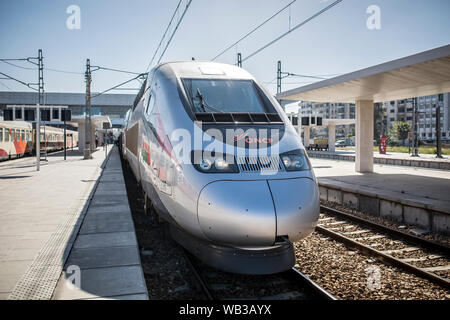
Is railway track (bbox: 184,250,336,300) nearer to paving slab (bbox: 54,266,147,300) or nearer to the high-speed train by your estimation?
the high-speed train

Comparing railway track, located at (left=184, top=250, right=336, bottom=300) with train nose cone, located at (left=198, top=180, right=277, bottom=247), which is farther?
railway track, located at (left=184, top=250, right=336, bottom=300)

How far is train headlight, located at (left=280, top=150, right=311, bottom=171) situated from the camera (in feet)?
14.2

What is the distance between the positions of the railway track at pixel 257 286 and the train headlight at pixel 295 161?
1.35 meters

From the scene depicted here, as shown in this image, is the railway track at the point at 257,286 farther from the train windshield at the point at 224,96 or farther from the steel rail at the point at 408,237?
the steel rail at the point at 408,237

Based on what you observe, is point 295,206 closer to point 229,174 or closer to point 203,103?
point 229,174

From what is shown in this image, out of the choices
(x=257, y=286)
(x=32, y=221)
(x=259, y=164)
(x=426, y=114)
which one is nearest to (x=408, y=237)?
(x=257, y=286)

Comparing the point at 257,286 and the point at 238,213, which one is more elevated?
the point at 238,213

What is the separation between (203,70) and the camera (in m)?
5.76

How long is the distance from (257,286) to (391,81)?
1033cm

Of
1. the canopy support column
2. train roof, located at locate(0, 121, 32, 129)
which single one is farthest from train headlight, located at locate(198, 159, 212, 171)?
train roof, located at locate(0, 121, 32, 129)

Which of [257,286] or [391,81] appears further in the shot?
[391,81]

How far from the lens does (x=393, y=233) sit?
22.8 ft

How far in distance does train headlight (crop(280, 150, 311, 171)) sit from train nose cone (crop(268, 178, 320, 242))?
0.22 m
